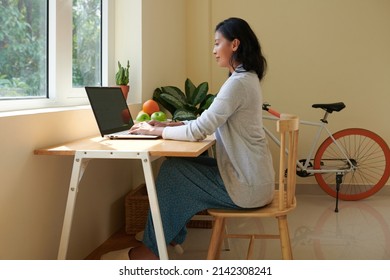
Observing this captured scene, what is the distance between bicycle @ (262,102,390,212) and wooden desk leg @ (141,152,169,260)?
2.24 metres

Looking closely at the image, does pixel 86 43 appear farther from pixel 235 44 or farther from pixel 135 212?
pixel 235 44

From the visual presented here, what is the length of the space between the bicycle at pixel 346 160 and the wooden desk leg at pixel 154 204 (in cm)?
224

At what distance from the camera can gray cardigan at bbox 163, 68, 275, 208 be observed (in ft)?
7.25

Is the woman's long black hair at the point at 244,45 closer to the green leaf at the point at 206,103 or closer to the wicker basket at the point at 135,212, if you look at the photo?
the wicker basket at the point at 135,212

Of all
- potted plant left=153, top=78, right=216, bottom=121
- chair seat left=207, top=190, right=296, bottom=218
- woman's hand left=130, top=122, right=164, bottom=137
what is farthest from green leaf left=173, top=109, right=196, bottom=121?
chair seat left=207, top=190, right=296, bottom=218

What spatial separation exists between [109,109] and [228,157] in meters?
0.67

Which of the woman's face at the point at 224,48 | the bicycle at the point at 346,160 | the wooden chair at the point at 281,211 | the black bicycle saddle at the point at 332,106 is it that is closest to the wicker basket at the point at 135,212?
the wooden chair at the point at 281,211

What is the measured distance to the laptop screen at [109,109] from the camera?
247cm

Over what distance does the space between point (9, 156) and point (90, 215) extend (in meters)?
0.94

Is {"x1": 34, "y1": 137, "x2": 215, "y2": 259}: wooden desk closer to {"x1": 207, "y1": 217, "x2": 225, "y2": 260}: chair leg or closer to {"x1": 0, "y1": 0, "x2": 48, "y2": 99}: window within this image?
{"x1": 207, "y1": 217, "x2": 225, "y2": 260}: chair leg

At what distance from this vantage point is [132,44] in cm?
352

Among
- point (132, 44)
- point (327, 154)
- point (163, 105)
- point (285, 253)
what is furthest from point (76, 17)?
point (327, 154)

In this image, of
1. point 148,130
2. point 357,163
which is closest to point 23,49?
point 148,130

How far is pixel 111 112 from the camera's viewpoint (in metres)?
2.64
